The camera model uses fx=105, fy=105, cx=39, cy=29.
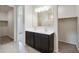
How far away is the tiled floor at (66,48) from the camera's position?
1.50 metres

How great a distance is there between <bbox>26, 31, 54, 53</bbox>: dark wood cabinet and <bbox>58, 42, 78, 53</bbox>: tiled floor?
0.44 ft

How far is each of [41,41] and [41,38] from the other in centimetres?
5

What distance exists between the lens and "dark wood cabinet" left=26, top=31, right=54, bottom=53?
1512 millimetres

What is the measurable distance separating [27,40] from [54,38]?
0.42 meters

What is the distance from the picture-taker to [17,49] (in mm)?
1551

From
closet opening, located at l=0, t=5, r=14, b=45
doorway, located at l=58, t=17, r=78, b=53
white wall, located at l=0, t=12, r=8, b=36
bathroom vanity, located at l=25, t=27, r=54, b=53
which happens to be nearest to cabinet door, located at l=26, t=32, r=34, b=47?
bathroom vanity, located at l=25, t=27, r=54, b=53

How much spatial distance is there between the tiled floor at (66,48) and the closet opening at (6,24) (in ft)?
2.44

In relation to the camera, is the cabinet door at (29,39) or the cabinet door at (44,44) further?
the cabinet door at (29,39)

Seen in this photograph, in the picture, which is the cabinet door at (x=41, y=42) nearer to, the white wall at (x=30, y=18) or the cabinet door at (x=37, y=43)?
the cabinet door at (x=37, y=43)

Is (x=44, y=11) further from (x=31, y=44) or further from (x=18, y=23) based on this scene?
(x=31, y=44)

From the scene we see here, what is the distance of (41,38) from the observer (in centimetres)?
155

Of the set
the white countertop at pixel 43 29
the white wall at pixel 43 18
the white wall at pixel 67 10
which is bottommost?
the white countertop at pixel 43 29

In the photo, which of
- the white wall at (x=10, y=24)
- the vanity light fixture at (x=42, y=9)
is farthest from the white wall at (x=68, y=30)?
the white wall at (x=10, y=24)

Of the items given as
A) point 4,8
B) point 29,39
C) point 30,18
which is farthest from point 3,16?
point 29,39
